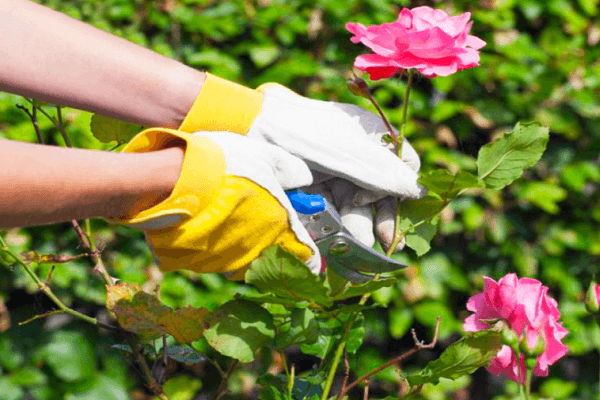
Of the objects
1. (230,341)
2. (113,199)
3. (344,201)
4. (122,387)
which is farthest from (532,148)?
(122,387)

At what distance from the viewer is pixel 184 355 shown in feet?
4.50

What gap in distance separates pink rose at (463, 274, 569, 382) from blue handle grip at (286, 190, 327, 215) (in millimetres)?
291

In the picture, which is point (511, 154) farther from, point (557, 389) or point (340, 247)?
point (557, 389)

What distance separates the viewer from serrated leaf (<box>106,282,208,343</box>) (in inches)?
47.4

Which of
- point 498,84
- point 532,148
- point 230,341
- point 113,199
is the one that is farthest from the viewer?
point 498,84

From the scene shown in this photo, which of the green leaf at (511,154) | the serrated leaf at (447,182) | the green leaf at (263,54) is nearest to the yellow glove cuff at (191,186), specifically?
the serrated leaf at (447,182)

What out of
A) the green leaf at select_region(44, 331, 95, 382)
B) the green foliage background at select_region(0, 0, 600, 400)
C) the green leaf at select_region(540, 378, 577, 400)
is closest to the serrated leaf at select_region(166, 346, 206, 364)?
the green foliage background at select_region(0, 0, 600, 400)

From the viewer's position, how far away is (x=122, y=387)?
2578mm

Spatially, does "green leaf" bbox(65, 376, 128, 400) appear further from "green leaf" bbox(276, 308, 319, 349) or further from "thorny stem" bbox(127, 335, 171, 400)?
"green leaf" bbox(276, 308, 319, 349)

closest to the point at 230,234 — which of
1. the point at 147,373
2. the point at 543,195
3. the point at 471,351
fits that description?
the point at 147,373

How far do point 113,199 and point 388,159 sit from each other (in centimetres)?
49

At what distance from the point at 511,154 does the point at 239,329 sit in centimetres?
53

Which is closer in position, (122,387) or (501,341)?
(501,341)

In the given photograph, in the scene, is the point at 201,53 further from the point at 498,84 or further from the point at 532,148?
the point at 532,148
